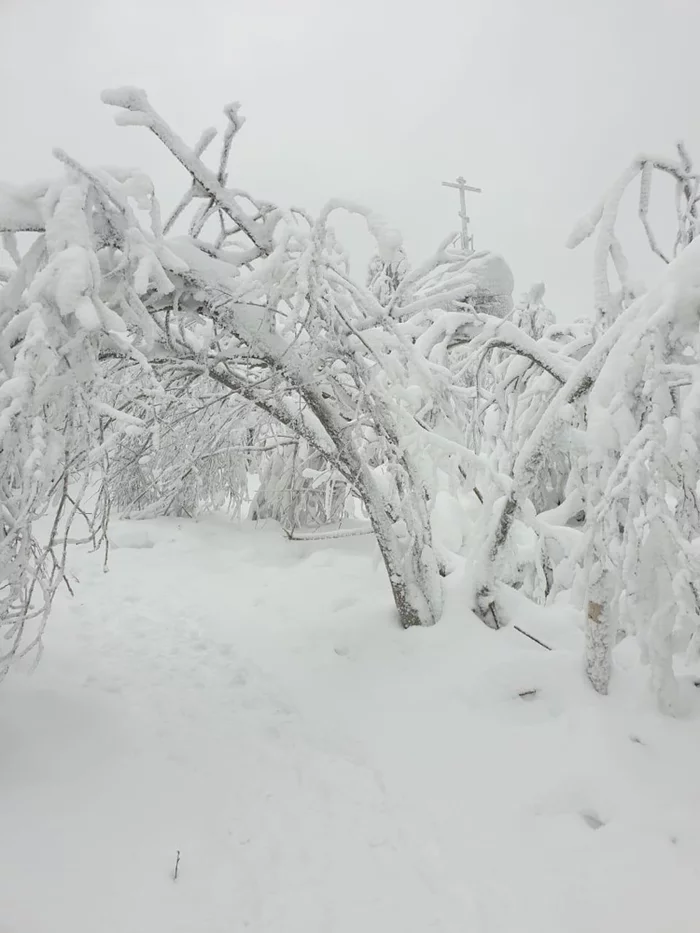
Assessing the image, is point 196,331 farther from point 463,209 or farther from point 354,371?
point 463,209

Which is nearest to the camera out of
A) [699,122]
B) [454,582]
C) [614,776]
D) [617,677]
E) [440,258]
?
[614,776]

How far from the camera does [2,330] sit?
2.11m

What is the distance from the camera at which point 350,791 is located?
2.74 metres

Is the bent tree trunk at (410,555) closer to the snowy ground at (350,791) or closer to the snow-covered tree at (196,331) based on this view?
the snow-covered tree at (196,331)

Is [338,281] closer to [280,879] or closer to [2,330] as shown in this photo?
[2,330]

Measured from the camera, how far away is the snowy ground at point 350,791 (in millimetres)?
1994

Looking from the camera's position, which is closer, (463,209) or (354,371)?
(354,371)

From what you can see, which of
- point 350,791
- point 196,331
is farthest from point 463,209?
point 350,791

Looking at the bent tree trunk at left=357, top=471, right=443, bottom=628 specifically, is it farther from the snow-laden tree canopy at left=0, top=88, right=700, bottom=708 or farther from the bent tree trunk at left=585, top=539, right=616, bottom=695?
the bent tree trunk at left=585, top=539, right=616, bottom=695

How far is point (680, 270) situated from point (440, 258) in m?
1.55

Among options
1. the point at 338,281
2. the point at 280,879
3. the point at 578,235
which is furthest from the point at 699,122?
the point at 280,879

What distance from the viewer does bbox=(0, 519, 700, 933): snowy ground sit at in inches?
78.5

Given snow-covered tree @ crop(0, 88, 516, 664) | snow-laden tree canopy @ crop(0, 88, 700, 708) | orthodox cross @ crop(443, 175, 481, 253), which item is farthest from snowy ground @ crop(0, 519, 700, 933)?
orthodox cross @ crop(443, 175, 481, 253)

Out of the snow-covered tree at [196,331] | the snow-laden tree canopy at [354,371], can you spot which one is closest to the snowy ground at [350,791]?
the snow-laden tree canopy at [354,371]
